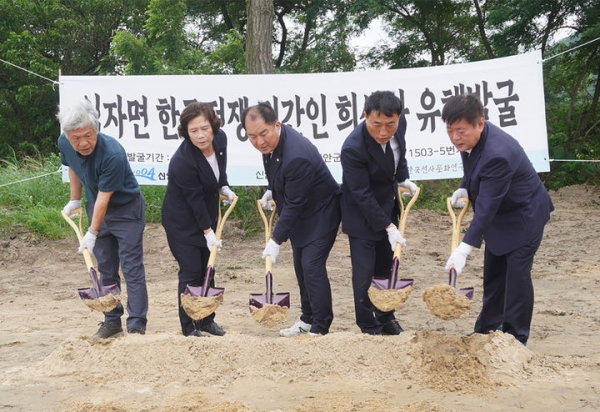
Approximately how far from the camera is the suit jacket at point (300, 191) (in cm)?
432

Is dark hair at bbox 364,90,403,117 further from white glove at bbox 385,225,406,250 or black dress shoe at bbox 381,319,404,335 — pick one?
black dress shoe at bbox 381,319,404,335

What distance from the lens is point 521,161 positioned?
161 inches

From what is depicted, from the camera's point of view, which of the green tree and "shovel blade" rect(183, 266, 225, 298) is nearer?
"shovel blade" rect(183, 266, 225, 298)

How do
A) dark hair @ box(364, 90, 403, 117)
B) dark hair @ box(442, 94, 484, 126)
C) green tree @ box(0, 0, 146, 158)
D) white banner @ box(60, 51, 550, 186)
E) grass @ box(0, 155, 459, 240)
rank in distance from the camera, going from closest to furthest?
dark hair @ box(442, 94, 484, 126) < dark hair @ box(364, 90, 403, 117) < white banner @ box(60, 51, 550, 186) < grass @ box(0, 155, 459, 240) < green tree @ box(0, 0, 146, 158)

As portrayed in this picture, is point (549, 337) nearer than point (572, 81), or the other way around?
point (549, 337)

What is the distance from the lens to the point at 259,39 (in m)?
9.27

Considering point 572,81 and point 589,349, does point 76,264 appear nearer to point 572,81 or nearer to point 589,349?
point 589,349

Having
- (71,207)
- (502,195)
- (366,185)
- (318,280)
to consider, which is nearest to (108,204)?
(71,207)

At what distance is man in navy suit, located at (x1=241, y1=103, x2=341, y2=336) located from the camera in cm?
428

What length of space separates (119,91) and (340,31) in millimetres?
7136

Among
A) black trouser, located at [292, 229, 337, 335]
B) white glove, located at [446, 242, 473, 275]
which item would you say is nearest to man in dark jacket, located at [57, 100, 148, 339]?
black trouser, located at [292, 229, 337, 335]

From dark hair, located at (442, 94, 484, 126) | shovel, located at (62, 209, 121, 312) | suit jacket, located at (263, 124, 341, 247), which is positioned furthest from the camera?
shovel, located at (62, 209, 121, 312)

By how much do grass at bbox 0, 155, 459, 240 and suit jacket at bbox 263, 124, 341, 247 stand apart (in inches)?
171

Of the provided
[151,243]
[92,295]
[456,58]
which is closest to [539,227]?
[92,295]
